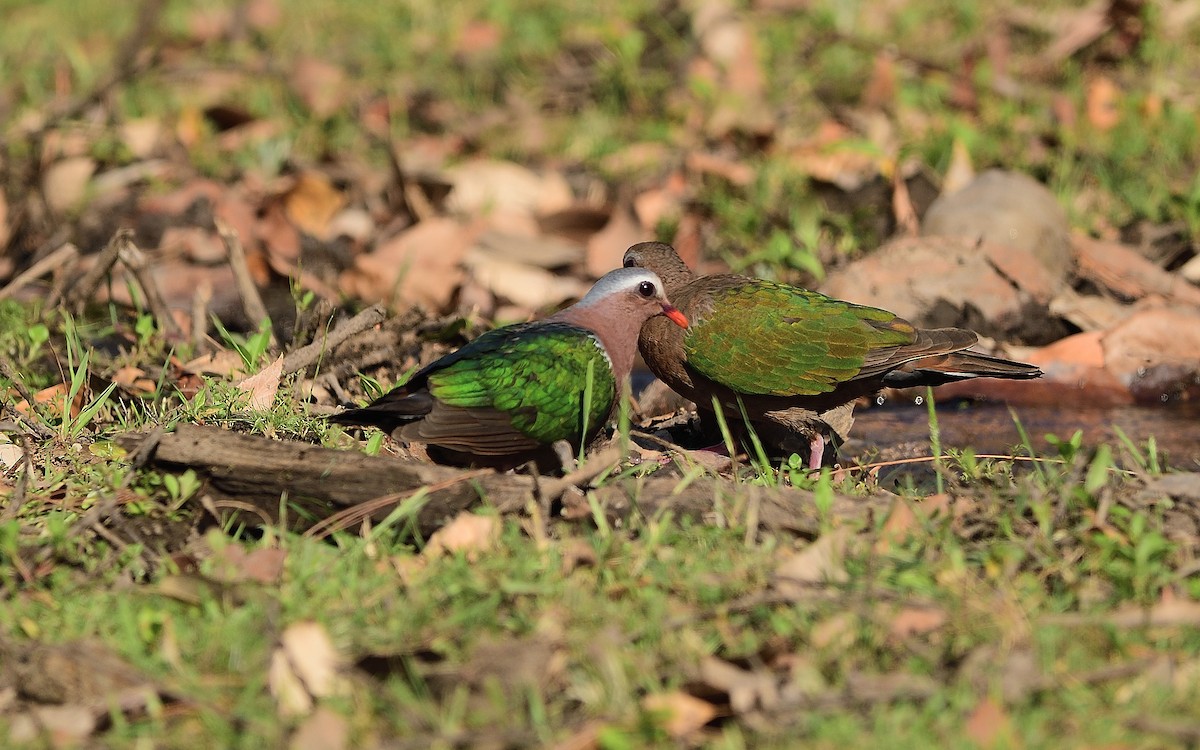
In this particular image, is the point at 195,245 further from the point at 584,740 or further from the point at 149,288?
the point at 584,740

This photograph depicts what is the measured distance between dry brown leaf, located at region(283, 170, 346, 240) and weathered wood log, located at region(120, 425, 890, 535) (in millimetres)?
4146

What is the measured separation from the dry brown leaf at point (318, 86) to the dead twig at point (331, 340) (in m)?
3.93

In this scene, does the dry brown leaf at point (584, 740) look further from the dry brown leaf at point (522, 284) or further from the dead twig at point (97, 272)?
the dry brown leaf at point (522, 284)

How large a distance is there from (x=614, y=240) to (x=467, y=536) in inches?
156

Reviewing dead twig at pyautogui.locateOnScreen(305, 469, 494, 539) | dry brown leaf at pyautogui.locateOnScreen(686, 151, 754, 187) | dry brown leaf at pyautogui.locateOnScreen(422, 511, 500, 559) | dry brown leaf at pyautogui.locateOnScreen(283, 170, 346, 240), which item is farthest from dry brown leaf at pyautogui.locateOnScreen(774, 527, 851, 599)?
dry brown leaf at pyautogui.locateOnScreen(283, 170, 346, 240)

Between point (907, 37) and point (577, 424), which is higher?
point (907, 37)

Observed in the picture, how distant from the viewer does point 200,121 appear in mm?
8758

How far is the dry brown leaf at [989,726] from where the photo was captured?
2736mm

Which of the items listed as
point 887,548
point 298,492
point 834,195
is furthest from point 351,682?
point 834,195

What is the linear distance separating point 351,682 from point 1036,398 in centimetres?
393

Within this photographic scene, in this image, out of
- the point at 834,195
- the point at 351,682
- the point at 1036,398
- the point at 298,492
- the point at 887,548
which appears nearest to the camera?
the point at 351,682

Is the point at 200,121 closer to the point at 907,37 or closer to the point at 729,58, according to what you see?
the point at 729,58

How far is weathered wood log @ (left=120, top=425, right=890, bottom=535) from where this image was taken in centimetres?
373

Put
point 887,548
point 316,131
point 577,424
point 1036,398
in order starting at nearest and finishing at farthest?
point 887,548 → point 577,424 → point 1036,398 → point 316,131
